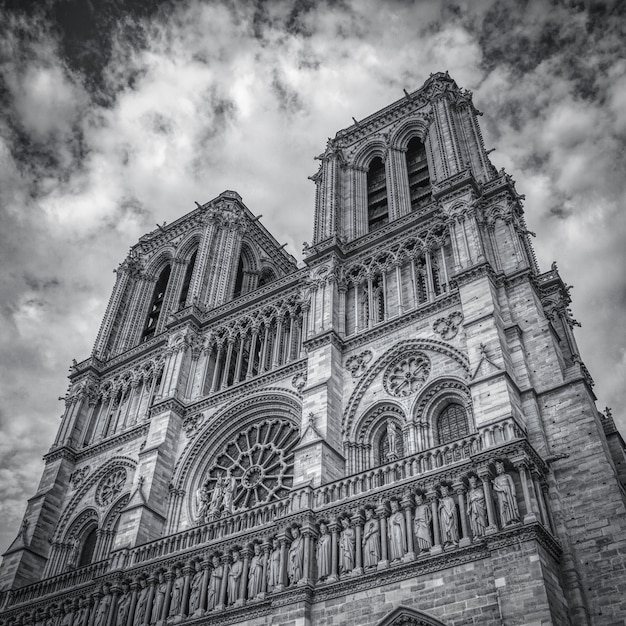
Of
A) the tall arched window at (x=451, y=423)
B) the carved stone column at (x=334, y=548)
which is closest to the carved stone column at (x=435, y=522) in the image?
the carved stone column at (x=334, y=548)

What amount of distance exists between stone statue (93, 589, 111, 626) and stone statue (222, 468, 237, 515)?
430 cm

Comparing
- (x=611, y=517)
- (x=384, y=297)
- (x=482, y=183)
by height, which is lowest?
(x=611, y=517)

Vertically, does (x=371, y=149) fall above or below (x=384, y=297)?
above

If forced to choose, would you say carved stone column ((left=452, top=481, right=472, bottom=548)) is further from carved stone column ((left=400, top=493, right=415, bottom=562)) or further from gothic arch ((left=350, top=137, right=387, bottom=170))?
gothic arch ((left=350, top=137, right=387, bottom=170))

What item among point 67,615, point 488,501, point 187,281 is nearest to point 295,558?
point 488,501

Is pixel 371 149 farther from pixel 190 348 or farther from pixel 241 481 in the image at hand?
pixel 241 481

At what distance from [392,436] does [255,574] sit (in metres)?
5.51

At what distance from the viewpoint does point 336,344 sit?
2392 cm

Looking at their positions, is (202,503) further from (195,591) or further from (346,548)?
(346,548)

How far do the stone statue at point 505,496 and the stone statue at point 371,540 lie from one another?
3.13 m

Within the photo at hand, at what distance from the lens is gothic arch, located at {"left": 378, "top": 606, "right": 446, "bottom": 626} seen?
15.0 meters

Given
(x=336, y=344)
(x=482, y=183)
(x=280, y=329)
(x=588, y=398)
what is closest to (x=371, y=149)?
(x=482, y=183)

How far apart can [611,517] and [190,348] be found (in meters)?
18.2

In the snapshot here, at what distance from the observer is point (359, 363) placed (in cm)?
2331
